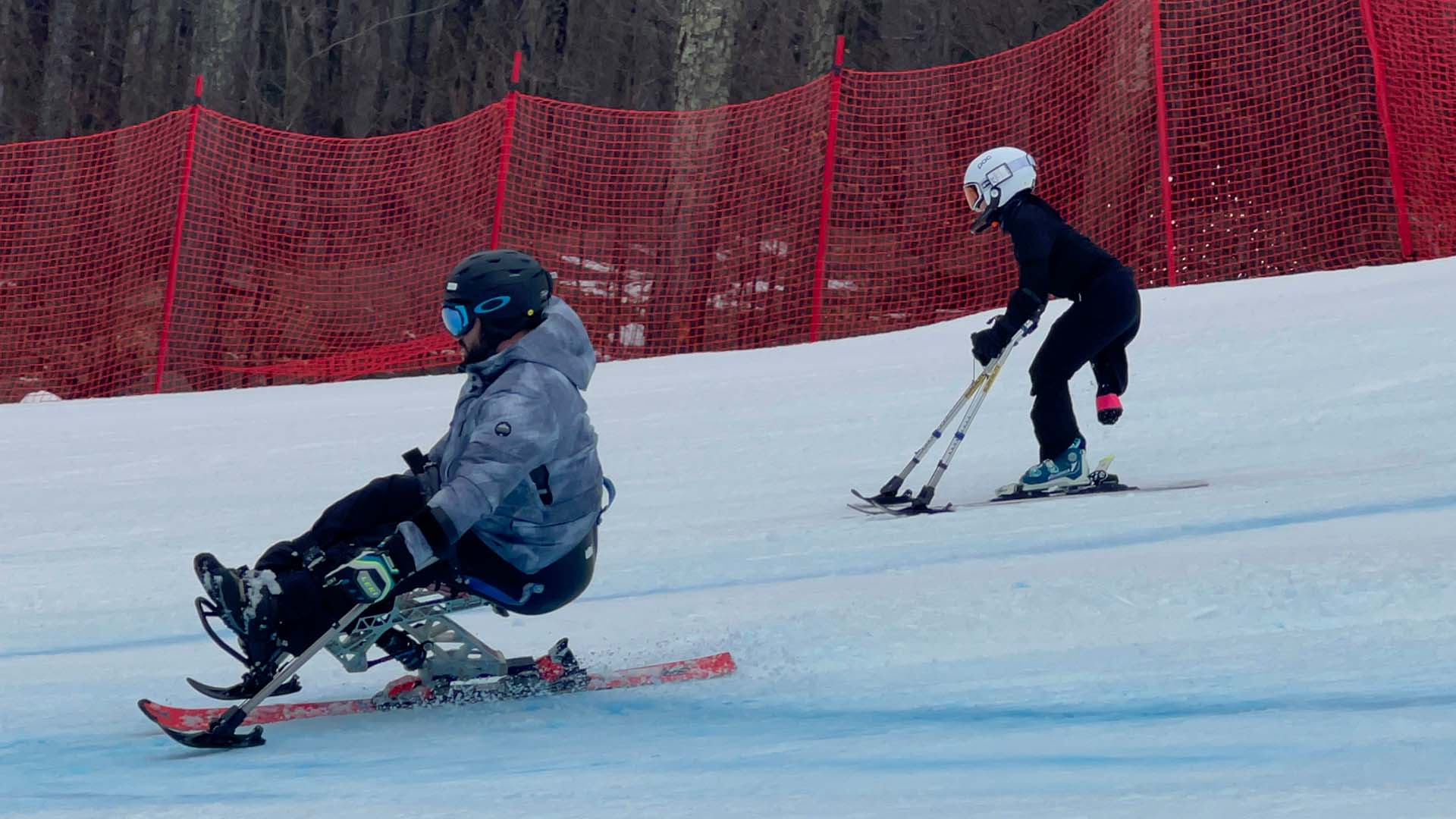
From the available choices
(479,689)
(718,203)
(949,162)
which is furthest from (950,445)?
(718,203)

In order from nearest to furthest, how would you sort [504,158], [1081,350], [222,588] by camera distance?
[222,588], [1081,350], [504,158]

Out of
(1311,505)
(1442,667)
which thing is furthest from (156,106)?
(1442,667)

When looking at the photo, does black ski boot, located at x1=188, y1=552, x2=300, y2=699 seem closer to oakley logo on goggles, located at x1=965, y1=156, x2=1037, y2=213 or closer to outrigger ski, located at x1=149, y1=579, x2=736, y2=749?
outrigger ski, located at x1=149, y1=579, x2=736, y2=749

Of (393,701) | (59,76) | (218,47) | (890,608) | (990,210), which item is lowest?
(393,701)

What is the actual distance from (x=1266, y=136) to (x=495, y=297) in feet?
27.9

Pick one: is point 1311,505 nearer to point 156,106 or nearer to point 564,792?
point 564,792

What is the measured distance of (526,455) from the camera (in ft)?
12.7

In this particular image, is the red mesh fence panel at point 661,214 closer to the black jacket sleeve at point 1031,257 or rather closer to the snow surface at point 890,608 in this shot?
the snow surface at point 890,608

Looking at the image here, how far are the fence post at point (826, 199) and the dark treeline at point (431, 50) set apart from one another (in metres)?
9.00

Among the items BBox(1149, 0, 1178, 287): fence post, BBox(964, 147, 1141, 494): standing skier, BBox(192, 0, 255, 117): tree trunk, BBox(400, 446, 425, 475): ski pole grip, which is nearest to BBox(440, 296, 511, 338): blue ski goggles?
BBox(400, 446, 425, 475): ski pole grip

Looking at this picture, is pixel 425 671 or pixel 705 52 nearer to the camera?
pixel 425 671

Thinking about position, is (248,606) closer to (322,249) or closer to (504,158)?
(504,158)

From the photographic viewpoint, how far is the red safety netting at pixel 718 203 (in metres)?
10.9

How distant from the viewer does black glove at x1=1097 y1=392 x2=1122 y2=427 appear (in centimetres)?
668
